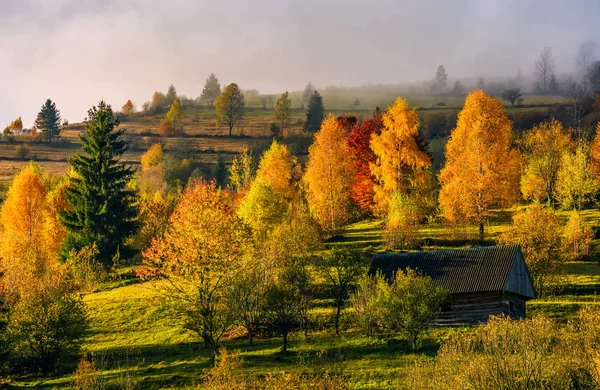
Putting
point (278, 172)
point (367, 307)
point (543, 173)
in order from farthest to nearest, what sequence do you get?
point (278, 172) < point (543, 173) < point (367, 307)

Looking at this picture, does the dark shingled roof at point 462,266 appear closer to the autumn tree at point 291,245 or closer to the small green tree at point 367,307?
the small green tree at point 367,307

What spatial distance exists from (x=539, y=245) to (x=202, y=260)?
25072 mm

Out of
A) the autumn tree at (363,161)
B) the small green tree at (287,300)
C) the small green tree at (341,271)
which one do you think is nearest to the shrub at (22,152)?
the autumn tree at (363,161)

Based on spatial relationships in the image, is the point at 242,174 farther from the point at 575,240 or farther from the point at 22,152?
the point at 22,152

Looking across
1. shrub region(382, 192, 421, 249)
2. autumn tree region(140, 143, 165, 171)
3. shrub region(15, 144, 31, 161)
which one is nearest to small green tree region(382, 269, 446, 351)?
shrub region(382, 192, 421, 249)

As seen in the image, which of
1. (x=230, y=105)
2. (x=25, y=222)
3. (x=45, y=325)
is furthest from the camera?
(x=230, y=105)

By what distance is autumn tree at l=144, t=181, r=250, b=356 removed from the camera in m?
33.8

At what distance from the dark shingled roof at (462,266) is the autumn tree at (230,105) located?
385 feet

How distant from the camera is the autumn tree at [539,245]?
40.4m

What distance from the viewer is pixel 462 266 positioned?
39031mm

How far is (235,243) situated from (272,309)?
17.3 feet

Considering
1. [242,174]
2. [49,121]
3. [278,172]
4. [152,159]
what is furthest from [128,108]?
[278,172]

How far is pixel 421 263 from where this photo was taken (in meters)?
40.2

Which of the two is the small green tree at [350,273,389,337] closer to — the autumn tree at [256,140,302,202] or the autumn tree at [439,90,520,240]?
the autumn tree at [439,90,520,240]
